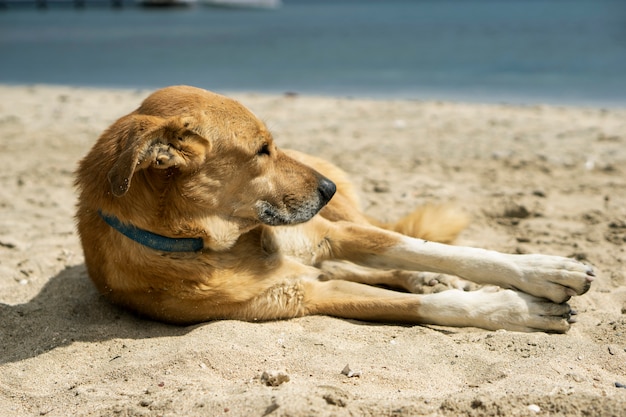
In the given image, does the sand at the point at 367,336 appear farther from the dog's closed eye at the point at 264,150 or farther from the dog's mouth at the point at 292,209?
the dog's closed eye at the point at 264,150

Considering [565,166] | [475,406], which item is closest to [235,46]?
[565,166]

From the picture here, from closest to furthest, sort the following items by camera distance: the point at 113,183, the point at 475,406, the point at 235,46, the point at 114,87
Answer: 1. the point at 475,406
2. the point at 113,183
3. the point at 114,87
4. the point at 235,46

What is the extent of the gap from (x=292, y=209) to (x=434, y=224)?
45.5 inches

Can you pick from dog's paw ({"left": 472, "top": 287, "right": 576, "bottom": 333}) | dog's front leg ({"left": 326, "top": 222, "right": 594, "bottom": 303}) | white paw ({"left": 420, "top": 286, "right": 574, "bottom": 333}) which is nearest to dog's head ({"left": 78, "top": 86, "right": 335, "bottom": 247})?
dog's front leg ({"left": 326, "top": 222, "right": 594, "bottom": 303})

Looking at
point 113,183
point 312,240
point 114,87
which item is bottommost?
point 114,87

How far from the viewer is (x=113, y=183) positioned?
2.93 meters

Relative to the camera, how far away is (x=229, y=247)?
11.8ft

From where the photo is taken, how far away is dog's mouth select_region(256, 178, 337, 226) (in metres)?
3.53

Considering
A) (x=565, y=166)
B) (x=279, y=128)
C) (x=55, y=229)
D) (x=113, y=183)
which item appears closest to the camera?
(x=113, y=183)

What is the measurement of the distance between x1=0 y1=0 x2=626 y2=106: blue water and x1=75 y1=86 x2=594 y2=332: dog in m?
7.04

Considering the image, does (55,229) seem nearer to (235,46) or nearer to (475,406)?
(475,406)

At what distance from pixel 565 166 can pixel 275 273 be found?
3795 millimetres

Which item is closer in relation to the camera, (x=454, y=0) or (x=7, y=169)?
(x=7, y=169)

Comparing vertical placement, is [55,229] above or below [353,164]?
below
